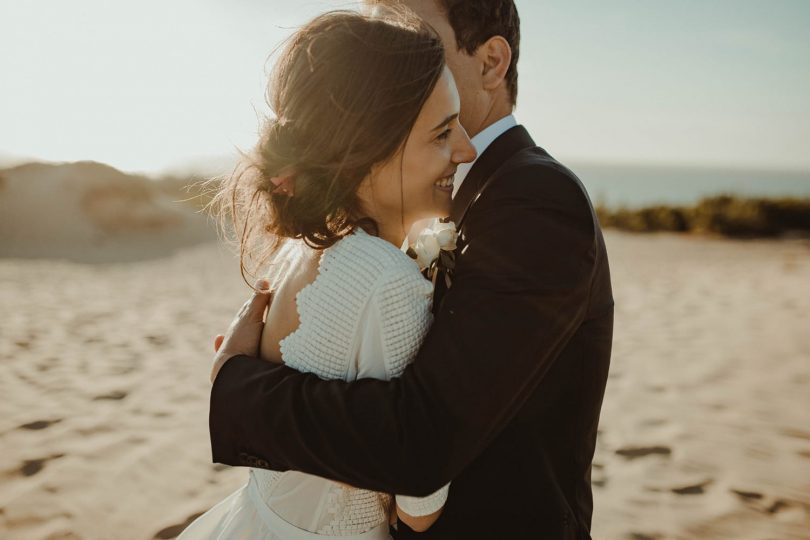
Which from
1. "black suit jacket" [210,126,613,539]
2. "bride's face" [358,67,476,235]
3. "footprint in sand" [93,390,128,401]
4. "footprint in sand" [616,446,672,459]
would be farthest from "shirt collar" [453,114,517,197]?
"footprint in sand" [93,390,128,401]

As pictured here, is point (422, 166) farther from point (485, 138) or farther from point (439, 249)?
point (485, 138)

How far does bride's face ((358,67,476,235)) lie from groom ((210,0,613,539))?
19 cm

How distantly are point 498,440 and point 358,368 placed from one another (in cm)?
42

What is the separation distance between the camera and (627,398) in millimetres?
5082

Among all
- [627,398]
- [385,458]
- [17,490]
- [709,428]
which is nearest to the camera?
[385,458]

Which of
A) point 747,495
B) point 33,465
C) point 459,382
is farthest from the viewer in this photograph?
point 33,465

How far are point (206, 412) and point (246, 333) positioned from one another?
3.64m

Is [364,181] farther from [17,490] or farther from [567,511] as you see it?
[17,490]

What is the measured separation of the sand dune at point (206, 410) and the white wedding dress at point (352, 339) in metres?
2.13

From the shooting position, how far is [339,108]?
Answer: 1.45 m

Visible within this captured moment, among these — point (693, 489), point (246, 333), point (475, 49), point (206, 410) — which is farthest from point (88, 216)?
point (246, 333)

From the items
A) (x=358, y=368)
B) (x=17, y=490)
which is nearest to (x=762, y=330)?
(x=358, y=368)

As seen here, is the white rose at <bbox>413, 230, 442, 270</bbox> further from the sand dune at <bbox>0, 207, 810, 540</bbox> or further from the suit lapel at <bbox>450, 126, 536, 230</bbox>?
the sand dune at <bbox>0, 207, 810, 540</bbox>

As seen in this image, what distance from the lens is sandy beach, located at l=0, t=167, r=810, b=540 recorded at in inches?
132
